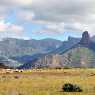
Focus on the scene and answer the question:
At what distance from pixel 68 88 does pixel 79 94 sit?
22.1 feet

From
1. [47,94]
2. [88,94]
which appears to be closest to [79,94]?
[88,94]

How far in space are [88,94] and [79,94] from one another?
4.39 feet

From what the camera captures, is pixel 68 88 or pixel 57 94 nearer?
pixel 57 94

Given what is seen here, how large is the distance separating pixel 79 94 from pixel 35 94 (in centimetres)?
650


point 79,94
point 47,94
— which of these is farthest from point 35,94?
point 79,94

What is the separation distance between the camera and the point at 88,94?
47.7 metres

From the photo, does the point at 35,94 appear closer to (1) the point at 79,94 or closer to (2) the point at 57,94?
(2) the point at 57,94

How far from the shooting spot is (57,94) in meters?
48.0

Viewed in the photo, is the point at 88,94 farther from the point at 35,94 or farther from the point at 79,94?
the point at 35,94

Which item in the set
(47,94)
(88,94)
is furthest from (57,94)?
(88,94)

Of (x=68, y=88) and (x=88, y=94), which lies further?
(x=68, y=88)

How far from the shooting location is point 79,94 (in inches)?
1893

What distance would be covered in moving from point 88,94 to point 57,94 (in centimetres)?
455

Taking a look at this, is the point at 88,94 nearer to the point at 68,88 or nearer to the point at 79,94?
the point at 79,94
